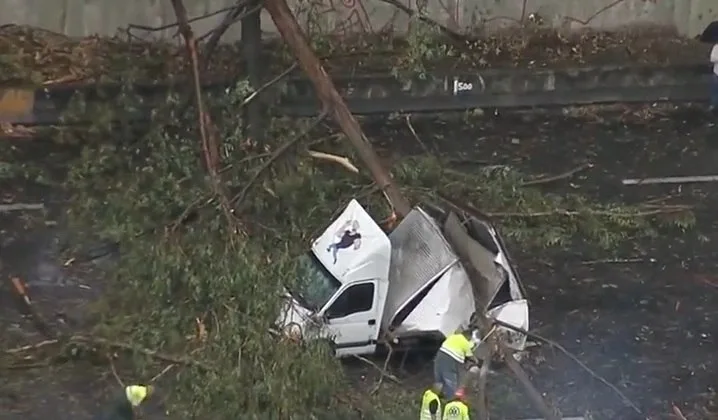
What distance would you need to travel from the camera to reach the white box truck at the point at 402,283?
7.02 m

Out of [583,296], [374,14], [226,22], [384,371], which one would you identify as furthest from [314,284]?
[374,14]

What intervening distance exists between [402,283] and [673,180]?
15.3 ft

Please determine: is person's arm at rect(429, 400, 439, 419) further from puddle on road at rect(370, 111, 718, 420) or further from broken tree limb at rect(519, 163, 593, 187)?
broken tree limb at rect(519, 163, 593, 187)

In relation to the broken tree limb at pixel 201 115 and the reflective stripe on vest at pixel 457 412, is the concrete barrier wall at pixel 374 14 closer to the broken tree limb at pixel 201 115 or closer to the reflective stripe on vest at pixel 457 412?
the broken tree limb at pixel 201 115

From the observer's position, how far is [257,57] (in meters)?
10.7

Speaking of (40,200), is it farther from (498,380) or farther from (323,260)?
(498,380)

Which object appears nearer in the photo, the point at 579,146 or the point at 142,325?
the point at 142,325

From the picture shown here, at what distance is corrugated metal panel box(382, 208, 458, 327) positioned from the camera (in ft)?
23.5

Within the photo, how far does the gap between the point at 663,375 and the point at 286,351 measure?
93.9 inches

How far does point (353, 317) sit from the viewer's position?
23.4ft

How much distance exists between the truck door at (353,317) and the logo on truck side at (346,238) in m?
0.25

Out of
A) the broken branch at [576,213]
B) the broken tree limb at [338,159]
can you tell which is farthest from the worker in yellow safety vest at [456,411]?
the broken tree limb at [338,159]

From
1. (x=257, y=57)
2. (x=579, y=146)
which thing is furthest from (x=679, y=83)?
(x=257, y=57)

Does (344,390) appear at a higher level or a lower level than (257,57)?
lower
